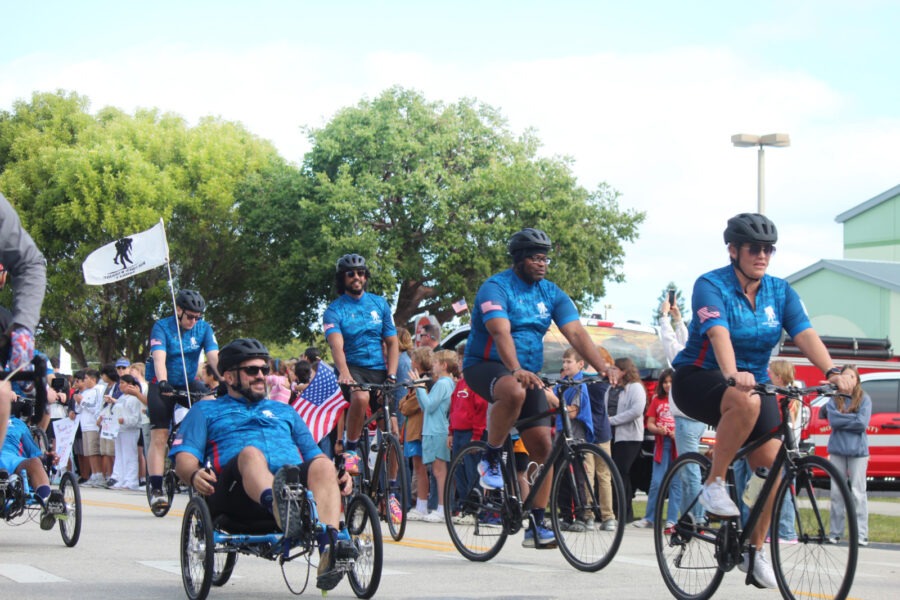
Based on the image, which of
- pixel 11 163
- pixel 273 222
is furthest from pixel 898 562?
pixel 11 163

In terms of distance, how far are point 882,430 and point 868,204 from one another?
168 feet

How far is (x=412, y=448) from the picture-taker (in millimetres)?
15391

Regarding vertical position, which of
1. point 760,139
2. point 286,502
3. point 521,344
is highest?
point 760,139

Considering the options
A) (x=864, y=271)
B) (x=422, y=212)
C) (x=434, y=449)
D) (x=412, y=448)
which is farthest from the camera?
(x=864, y=271)

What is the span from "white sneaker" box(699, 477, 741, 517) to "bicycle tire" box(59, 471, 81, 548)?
17.8 feet

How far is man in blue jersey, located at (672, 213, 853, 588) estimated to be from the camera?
23.7 feet

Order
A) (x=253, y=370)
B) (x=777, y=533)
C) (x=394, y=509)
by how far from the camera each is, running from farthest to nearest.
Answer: (x=394, y=509), (x=253, y=370), (x=777, y=533)

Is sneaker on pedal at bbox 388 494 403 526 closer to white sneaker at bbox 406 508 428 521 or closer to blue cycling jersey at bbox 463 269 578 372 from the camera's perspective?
blue cycling jersey at bbox 463 269 578 372

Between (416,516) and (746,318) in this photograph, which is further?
(416,516)

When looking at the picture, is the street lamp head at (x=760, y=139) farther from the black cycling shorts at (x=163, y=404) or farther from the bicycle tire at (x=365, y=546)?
the bicycle tire at (x=365, y=546)

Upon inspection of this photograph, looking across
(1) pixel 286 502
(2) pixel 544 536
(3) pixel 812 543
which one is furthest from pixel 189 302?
(3) pixel 812 543

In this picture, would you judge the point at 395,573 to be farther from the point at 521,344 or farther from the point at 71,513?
the point at 71,513

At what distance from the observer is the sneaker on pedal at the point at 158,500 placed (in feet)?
46.8

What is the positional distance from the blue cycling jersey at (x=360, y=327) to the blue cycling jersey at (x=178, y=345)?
A: 2.11 metres
